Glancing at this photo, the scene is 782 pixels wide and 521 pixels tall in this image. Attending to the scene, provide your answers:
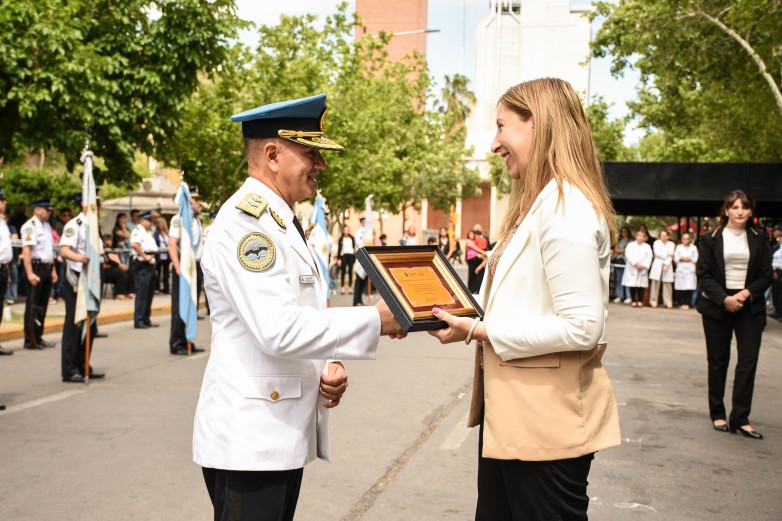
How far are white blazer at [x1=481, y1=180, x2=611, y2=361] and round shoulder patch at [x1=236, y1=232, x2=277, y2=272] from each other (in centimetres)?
74

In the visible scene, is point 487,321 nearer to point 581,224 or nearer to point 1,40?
A: point 581,224

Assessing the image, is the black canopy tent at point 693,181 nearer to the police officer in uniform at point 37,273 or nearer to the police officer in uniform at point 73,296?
the police officer in uniform at point 37,273

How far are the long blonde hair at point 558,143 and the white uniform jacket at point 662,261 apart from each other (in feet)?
70.9

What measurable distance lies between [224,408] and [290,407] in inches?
7.5

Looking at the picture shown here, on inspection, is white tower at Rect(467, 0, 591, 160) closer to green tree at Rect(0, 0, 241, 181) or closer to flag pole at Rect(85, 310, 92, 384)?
green tree at Rect(0, 0, 241, 181)

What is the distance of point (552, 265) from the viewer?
2.69 meters

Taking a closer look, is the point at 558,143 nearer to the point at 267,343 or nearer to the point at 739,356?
the point at 267,343

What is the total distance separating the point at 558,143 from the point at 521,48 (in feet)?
269

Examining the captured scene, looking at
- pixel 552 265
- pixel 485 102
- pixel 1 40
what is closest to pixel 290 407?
pixel 552 265

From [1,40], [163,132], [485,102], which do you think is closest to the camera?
[1,40]

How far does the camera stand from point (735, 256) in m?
7.32

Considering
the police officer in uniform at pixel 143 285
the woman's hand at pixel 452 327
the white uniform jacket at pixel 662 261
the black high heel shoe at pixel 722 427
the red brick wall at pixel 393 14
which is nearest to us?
the woman's hand at pixel 452 327

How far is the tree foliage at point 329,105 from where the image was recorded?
79.6 ft

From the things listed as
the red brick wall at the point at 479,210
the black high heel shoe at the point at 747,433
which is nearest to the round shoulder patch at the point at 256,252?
the black high heel shoe at the point at 747,433
